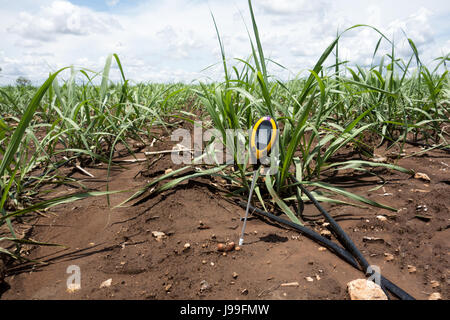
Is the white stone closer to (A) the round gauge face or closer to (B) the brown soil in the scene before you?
(B) the brown soil

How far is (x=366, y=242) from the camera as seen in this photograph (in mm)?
1064

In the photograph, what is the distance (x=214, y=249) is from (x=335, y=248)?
0.42m

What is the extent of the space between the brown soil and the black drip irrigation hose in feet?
0.07

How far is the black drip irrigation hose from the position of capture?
0.82 m

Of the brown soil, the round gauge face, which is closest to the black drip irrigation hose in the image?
the brown soil

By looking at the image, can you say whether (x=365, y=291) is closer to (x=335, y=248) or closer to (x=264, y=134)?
(x=335, y=248)

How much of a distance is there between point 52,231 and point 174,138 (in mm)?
1283

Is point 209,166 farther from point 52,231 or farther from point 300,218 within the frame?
point 52,231

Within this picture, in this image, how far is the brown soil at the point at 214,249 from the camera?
870mm

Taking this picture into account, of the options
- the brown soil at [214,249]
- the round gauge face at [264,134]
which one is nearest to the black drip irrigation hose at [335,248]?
the brown soil at [214,249]

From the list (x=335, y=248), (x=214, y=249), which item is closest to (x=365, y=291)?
(x=335, y=248)

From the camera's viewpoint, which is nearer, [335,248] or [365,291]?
[365,291]

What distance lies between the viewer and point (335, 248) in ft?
3.29
